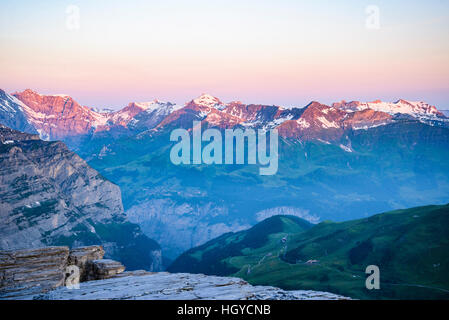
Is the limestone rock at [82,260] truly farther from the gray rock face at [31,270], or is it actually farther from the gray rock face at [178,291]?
the gray rock face at [178,291]

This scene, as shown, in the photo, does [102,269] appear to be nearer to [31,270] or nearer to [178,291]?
[31,270]

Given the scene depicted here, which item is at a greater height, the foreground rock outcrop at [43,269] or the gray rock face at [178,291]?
the gray rock face at [178,291]

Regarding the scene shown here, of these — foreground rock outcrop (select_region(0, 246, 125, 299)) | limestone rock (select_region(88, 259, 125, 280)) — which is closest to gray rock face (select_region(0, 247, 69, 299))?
foreground rock outcrop (select_region(0, 246, 125, 299))

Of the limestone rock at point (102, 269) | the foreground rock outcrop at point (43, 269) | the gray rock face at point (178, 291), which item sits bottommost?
the limestone rock at point (102, 269)

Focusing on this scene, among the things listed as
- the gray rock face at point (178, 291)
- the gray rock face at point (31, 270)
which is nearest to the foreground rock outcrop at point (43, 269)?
the gray rock face at point (31, 270)

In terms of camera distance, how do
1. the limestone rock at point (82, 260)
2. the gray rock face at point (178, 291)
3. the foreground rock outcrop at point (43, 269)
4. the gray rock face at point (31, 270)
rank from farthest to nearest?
the limestone rock at point (82, 260) → the foreground rock outcrop at point (43, 269) → the gray rock face at point (31, 270) → the gray rock face at point (178, 291)

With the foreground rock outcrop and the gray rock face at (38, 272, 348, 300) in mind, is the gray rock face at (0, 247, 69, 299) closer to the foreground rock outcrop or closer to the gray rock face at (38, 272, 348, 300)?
the foreground rock outcrop

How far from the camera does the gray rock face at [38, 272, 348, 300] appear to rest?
35772mm

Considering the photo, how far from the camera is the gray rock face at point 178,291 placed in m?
35.8

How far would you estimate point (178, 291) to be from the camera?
38719 millimetres

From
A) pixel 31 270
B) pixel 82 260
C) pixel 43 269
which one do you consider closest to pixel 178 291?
pixel 43 269

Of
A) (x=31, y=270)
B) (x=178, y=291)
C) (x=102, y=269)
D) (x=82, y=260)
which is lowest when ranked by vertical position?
(x=82, y=260)
